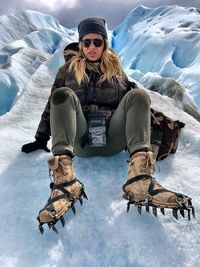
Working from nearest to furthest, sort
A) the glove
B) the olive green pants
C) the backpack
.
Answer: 1. the olive green pants
2. the backpack
3. the glove

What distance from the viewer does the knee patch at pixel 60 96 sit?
2.22 meters

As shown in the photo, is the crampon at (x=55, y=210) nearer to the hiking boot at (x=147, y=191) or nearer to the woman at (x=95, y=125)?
the woman at (x=95, y=125)

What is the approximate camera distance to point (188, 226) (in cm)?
198

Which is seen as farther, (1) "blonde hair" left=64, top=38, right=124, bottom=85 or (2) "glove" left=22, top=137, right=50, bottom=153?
(2) "glove" left=22, top=137, right=50, bottom=153

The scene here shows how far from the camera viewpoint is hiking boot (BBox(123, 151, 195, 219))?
6.17 ft

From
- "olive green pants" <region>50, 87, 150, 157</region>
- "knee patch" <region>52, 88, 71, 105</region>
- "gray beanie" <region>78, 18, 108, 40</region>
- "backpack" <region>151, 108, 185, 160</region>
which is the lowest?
"backpack" <region>151, 108, 185, 160</region>

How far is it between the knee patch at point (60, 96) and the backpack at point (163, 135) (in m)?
0.86

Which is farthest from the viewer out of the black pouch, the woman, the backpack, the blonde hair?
the backpack

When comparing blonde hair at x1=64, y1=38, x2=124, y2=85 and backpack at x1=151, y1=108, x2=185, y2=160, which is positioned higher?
blonde hair at x1=64, y1=38, x2=124, y2=85

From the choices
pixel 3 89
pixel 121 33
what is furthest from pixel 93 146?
pixel 121 33

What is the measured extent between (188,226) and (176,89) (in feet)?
18.8

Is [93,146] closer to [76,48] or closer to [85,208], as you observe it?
[85,208]

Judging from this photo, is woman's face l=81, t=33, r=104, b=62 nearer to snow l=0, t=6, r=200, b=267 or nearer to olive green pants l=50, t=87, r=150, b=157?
olive green pants l=50, t=87, r=150, b=157

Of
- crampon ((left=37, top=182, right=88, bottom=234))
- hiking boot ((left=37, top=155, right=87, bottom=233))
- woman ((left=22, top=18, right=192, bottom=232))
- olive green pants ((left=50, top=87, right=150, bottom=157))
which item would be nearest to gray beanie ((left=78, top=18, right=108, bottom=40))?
woman ((left=22, top=18, right=192, bottom=232))
